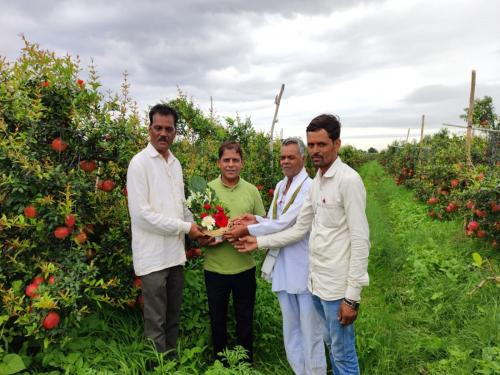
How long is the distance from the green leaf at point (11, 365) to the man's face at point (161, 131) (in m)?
1.58

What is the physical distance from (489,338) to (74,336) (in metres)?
3.43

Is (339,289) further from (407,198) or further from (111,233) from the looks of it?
(407,198)

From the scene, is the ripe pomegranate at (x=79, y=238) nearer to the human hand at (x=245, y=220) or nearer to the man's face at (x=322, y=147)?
the human hand at (x=245, y=220)

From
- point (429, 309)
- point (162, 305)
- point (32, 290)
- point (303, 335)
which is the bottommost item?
point (429, 309)

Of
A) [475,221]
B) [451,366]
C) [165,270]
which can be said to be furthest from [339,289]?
[475,221]

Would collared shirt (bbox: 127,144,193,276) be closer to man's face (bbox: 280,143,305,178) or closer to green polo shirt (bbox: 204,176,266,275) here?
green polo shirt (bbox: 204,176,266,275)

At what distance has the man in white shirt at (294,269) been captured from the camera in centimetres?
264

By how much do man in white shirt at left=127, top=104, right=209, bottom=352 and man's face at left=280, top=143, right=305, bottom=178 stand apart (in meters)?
0.84

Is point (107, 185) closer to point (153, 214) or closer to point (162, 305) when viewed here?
point (153, 214)

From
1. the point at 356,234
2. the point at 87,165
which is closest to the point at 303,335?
the point at 356,234

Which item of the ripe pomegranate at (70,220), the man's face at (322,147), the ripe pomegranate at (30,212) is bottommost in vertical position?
the ripe pomegranate at (70,220)

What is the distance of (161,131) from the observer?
252 centimetres

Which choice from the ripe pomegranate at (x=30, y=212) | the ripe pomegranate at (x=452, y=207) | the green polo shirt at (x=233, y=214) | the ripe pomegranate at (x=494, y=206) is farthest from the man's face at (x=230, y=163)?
the ripe pomegranate at (x=452, y=207)

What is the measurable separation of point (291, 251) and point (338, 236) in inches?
22.0
